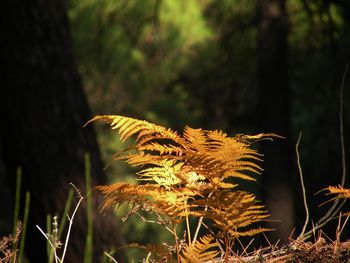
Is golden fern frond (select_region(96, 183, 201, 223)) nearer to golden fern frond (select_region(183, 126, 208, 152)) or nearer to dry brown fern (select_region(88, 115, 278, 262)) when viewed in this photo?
dry brown fern (select_region(88, 115, 278, 262))

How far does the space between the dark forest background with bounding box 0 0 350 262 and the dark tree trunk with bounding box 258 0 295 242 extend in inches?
0.5

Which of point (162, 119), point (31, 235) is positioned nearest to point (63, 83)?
point (31, 235)

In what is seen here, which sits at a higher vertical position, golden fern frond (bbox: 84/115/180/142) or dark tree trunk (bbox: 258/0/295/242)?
golden fern frond (bbox: 84/115/180/142)

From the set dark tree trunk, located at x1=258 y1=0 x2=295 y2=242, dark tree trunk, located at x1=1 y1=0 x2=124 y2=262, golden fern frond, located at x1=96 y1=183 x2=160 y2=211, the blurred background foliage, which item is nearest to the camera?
golden fern frond, located at x1=96 y1=183 x2=160 y2=211

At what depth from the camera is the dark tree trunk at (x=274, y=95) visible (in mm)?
6918

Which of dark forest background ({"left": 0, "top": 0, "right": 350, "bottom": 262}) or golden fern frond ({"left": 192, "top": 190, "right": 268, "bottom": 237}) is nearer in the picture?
golden fern frond ({"left": 192, "top": 190, "right": 268, "bottom": 237})

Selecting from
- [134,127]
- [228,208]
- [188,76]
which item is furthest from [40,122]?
[188,76]

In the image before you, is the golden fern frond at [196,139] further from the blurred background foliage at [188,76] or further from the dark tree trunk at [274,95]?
the blurred background foliage at [188,76]

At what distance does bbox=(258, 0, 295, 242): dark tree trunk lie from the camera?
692 cm

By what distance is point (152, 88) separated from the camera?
1552cm

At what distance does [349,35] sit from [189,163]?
7.17 metres

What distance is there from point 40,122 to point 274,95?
3586mm

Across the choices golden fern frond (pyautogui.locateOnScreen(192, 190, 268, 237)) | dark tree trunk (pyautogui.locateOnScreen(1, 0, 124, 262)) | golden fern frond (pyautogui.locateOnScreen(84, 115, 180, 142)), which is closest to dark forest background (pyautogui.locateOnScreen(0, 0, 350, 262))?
dark tree trunk (pyautogui.locateOnScreen(1, 0, 124, 262))

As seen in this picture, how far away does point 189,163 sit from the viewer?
1.70 meters
